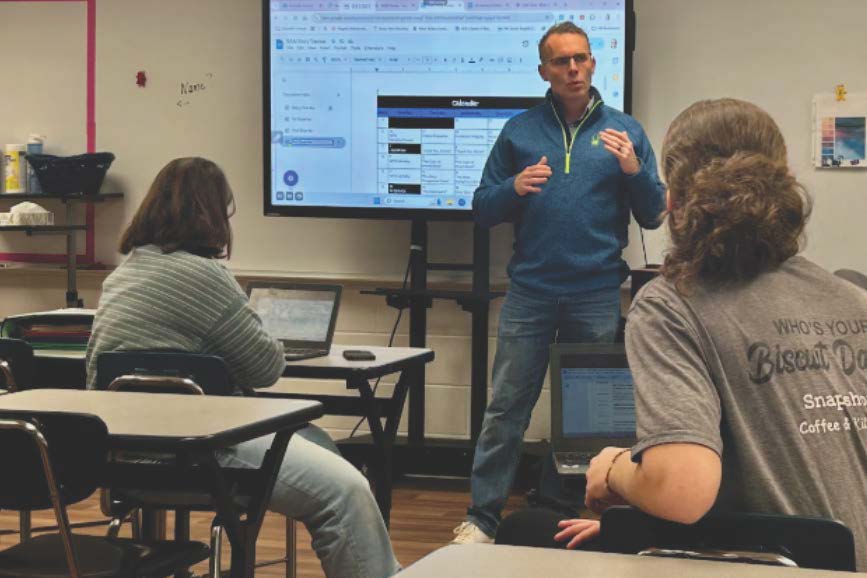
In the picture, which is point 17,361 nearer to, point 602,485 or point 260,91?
point 602,485

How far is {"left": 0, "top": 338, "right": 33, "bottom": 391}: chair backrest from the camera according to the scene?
320cm

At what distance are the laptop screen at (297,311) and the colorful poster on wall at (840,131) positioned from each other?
2.15 m

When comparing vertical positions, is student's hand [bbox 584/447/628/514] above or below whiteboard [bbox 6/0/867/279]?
below

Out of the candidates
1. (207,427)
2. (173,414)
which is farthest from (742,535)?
(173,414)

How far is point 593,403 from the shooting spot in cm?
297

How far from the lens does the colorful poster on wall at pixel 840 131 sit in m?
4.75

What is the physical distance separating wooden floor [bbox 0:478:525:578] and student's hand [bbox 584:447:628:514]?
84.2 inches

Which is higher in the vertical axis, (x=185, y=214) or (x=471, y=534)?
(x=185, y=214)

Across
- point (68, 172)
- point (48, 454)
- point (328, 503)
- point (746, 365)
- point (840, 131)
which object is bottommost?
point (328, 503)

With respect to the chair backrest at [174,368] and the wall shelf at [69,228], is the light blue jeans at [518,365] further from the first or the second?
the wall shelf at [69,228]

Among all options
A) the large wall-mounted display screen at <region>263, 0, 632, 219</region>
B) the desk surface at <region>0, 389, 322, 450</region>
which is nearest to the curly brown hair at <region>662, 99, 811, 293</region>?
the desk surface at <region>0, 389, 322, 450</region>

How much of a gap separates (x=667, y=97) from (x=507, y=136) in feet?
3.88

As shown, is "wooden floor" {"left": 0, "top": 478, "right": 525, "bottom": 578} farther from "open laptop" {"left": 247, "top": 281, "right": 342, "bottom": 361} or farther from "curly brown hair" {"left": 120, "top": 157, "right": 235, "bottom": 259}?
"curly brown hair" {"left": 120, "top": 157, "right": 235, "bottom": 259}

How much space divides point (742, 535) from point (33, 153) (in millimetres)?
4624
